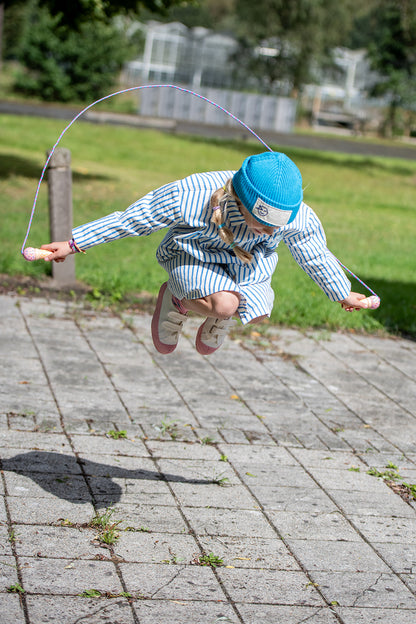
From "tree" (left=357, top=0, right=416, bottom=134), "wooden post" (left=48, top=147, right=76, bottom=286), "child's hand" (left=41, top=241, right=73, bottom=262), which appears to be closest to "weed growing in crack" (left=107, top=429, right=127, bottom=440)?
"child's hand" (left=41, top=241, right=73, bottom=262)

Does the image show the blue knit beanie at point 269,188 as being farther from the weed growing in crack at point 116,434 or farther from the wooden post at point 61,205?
the wooden post at point 61,205

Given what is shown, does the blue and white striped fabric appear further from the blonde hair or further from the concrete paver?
the concrete paver

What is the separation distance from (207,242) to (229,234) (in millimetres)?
198

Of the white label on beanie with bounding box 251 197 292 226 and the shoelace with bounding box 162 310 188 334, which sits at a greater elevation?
the white label on beanie with bounding box 251 197 292 226

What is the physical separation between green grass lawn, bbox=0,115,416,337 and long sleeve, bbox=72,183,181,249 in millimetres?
678

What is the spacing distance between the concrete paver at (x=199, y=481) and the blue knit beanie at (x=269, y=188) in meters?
1.70

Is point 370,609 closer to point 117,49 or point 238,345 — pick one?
point 238,345

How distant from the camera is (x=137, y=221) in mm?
3871

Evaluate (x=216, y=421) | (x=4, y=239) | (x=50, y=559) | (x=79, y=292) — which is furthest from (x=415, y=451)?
(x=4, y=239)

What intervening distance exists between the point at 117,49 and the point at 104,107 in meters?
2.70

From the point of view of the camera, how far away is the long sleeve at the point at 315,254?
4.11m

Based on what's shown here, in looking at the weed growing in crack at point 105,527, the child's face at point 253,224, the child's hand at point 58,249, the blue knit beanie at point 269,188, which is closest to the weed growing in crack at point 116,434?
the weed growing in crack at point 105,527

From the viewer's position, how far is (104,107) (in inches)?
1492

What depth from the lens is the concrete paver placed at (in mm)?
3590
